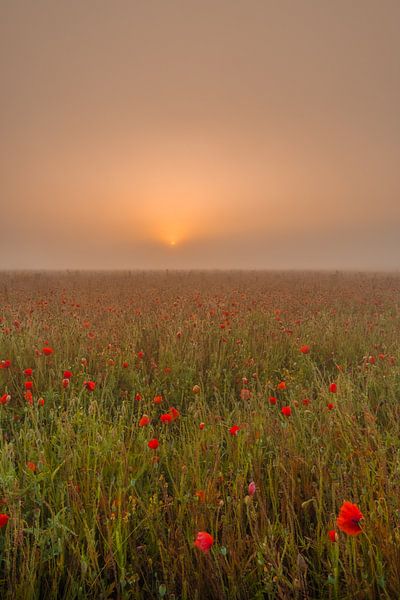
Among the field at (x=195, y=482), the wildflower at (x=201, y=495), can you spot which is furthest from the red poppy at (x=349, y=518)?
the wildflower at (x=201, y=495)

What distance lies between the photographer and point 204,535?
127 cm

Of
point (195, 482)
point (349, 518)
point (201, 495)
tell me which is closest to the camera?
point (349, 518)

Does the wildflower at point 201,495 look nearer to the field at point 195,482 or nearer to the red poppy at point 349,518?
the field at point 195,482

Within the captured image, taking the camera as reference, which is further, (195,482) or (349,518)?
(195,482)

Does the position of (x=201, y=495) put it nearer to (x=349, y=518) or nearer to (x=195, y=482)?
(x=195, y=482)

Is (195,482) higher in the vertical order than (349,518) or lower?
lower

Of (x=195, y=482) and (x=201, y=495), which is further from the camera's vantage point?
(x=195, y=482)

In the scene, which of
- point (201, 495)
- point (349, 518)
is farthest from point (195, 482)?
point (349, 518)

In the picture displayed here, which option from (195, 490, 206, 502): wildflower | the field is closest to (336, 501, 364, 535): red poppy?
the field

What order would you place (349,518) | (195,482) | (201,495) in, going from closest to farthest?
(349,518), (201,495), (195,482)

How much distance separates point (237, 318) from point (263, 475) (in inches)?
156

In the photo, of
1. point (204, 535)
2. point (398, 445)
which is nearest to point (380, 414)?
point (398, 445)

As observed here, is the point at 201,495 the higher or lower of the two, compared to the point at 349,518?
lower

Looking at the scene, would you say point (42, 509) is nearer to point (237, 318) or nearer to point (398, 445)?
point (398, 445)
